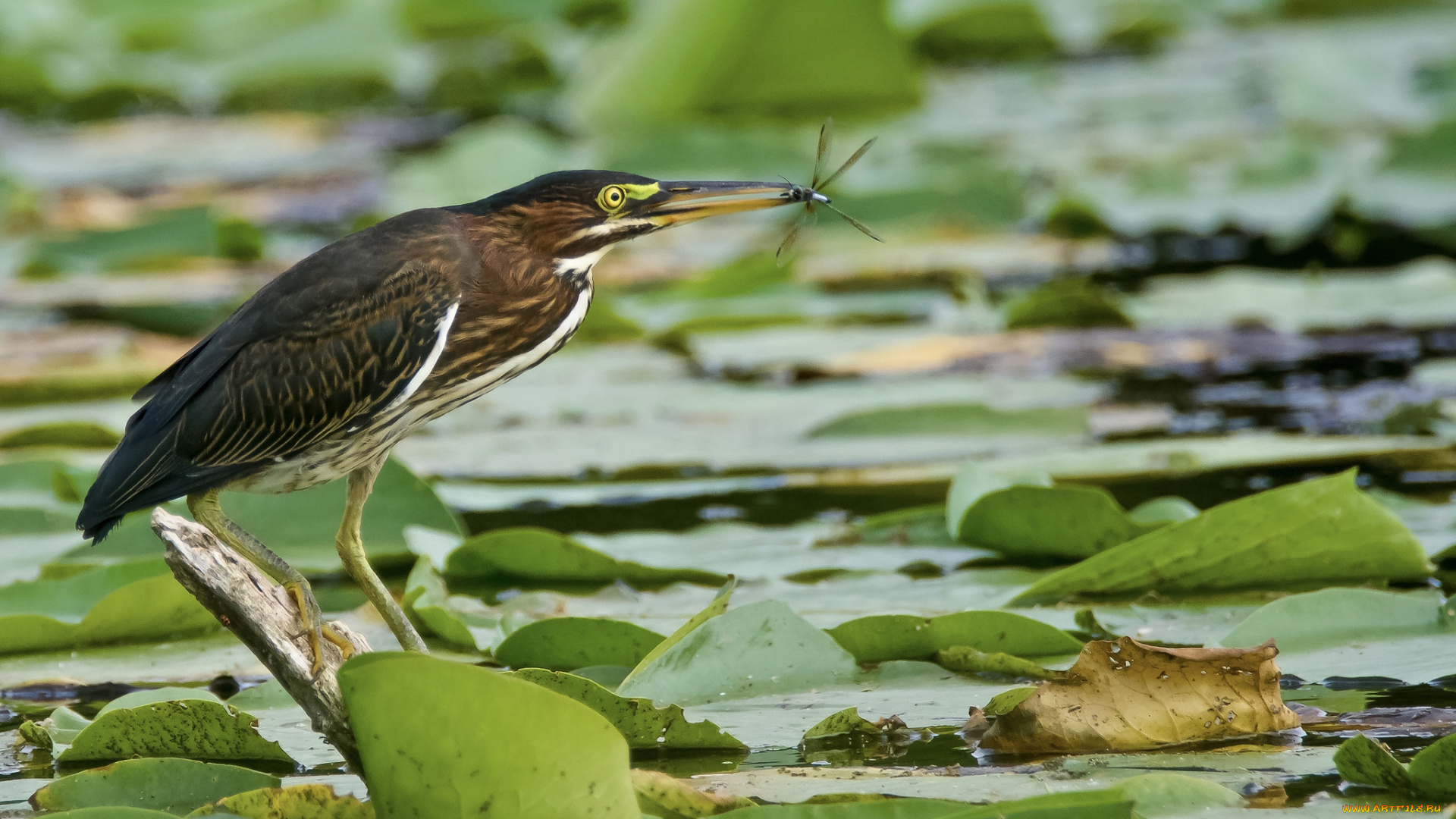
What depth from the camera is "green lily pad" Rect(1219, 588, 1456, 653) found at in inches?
116

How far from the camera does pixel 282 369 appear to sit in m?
3.26

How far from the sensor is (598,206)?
334cm

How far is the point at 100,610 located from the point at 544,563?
910 millimetres

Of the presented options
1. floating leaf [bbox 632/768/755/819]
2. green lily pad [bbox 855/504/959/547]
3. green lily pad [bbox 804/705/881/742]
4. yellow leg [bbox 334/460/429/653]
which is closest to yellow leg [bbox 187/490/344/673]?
yellow leg [bbox 334/460/429/653]

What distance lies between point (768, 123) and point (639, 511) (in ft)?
18.6

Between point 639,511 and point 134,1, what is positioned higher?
point 134,1

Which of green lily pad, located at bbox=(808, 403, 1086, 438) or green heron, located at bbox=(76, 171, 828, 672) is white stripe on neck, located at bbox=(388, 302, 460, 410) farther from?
green lily pad, located at bbox=(808, 403, 1086, 438)

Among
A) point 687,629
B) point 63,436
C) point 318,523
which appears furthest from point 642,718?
point 63,436

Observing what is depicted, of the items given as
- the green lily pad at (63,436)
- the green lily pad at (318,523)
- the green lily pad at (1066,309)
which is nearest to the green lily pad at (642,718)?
the green lily pad at (318,523)

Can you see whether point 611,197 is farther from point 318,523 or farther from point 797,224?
point 318,523

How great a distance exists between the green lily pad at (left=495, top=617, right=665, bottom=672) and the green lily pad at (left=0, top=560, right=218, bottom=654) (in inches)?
28.7

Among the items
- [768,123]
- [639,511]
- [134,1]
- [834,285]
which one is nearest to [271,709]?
[639,511]

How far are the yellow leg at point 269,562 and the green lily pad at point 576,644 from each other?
0.34m

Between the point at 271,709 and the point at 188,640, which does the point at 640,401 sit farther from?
the point at 271,709
